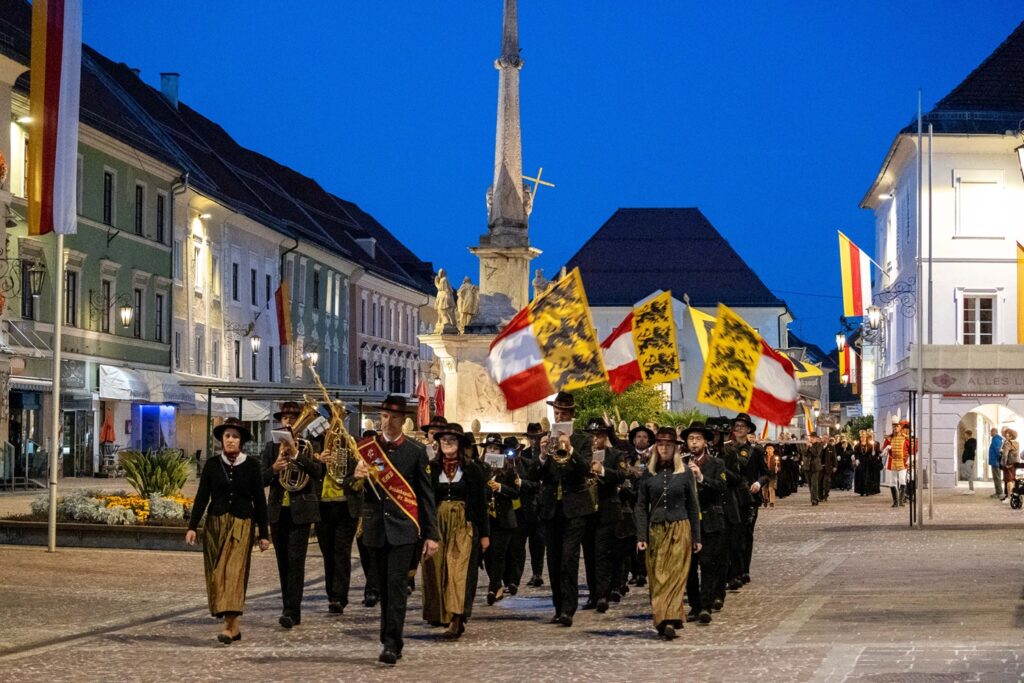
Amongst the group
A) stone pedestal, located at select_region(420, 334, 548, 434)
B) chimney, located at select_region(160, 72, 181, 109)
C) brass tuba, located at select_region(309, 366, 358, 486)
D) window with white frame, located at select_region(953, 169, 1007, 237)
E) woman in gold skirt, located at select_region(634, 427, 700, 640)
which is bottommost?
woman in gold skirt, located at select_region(634, 427, 700, 640)

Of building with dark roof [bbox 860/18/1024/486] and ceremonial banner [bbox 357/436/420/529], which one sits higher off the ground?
building with dark roof [bbox 860/18/1024/486]

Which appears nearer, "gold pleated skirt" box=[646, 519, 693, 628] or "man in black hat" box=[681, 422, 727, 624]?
"gold pleated skirt" box=[646, 519, 693, 628]

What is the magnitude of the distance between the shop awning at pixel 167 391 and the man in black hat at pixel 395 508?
4196cm

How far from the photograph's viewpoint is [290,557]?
1580cm

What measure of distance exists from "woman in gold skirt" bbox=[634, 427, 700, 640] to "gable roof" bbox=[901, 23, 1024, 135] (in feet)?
136

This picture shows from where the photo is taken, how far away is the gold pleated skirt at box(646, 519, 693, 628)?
48.9ft

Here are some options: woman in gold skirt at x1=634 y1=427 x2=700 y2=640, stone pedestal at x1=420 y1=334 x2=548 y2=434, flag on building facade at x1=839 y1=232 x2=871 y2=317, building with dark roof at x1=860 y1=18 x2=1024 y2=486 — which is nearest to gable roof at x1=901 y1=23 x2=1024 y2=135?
building with dark roof at x1=860 y1=18 x2=1024 y2=486

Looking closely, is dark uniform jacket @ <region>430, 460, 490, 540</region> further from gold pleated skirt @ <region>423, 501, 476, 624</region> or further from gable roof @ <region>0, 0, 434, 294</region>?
gable roof @ <region>0, 0, 434, 294</region>

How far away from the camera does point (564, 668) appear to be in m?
12.8

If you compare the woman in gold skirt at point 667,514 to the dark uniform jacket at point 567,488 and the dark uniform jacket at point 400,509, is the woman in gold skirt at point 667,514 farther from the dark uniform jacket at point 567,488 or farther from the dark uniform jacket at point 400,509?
the dark uniform jacket at point 400,509

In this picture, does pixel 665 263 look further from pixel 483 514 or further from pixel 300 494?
pixel 483 514

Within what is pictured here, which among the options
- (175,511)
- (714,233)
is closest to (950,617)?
(175,511)

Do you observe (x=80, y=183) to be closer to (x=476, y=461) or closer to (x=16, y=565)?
(x=16, y=565)

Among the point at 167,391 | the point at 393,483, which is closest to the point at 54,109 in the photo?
the point at 393,483
